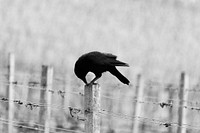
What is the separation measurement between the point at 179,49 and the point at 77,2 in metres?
3.47

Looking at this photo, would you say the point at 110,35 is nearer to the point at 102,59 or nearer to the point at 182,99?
the point at 182,99

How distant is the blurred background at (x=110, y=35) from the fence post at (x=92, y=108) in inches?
336

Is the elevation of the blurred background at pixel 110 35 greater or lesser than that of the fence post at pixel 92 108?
greater

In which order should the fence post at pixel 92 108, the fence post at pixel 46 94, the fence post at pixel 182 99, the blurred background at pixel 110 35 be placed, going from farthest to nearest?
the blurred background at pixel 110 35, the fence post at pixel 182 99, the fence post at pixel 46 94, the fence post at pixel 92 108

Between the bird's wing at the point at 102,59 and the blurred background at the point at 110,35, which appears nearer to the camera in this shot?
the bird's wing at the point at 102,59

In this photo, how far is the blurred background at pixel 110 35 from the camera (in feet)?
55.2

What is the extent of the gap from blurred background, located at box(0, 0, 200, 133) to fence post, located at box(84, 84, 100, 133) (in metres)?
8.54

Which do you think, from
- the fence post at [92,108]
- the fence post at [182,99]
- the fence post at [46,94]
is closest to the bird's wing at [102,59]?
the fence post at [92,108]

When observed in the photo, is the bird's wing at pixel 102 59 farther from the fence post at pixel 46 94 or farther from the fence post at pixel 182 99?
the fence post at pixel 182 99

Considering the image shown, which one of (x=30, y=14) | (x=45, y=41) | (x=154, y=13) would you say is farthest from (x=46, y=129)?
(x=154, y=13)

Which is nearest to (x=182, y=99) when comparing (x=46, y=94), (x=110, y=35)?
Result: (x=46, y=94)

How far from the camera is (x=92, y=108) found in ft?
18.6

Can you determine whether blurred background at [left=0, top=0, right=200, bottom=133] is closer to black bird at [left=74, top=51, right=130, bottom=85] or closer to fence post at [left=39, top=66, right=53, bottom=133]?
fence post at [left=39, top=66, right=53, bottom=133]

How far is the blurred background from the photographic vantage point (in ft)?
55.2
